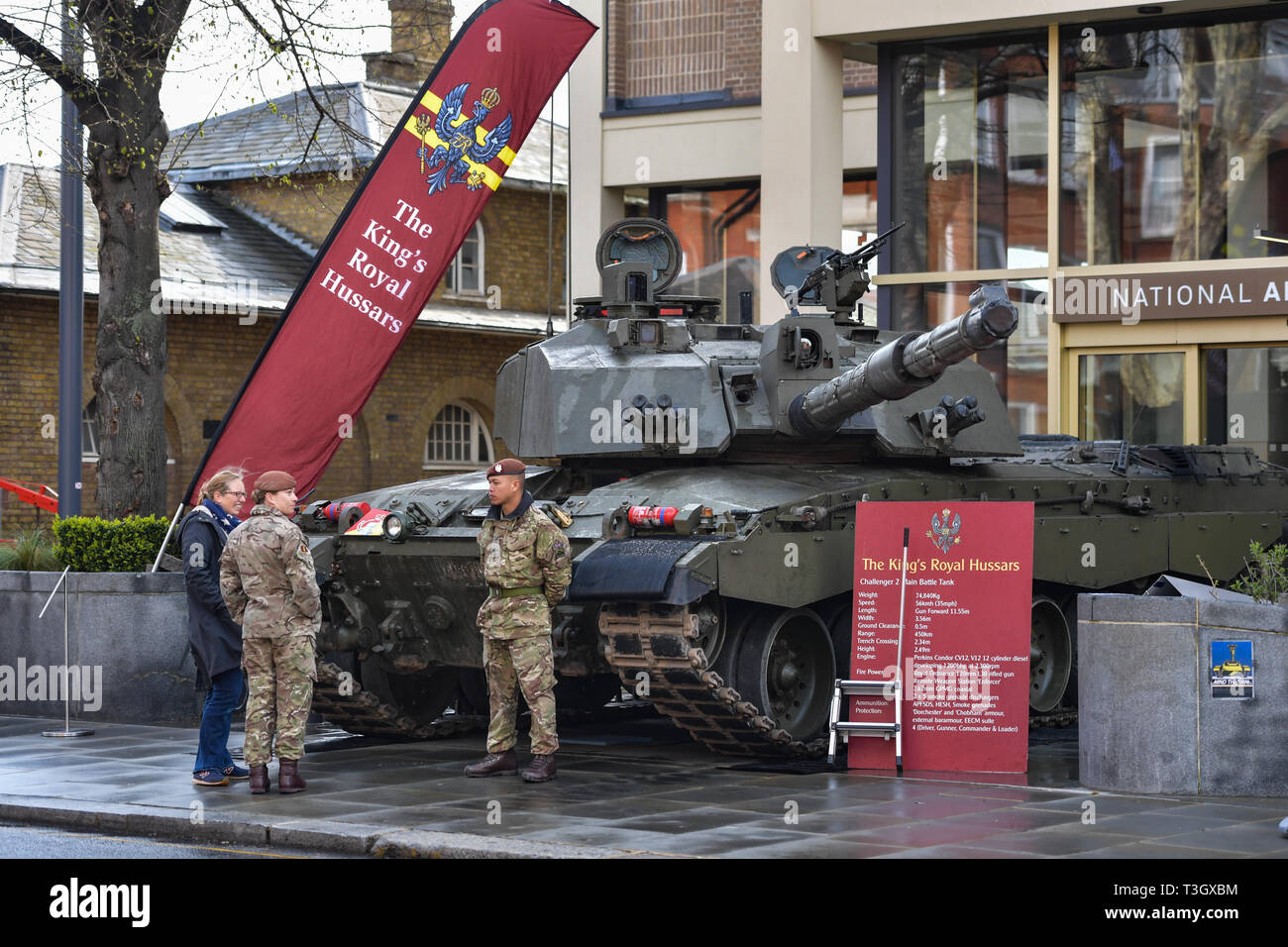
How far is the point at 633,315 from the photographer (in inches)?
518

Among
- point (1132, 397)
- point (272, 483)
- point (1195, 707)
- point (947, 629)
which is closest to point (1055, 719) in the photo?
point (947, 629)

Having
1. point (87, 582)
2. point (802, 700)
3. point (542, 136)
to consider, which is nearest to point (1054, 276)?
point (802, 700)

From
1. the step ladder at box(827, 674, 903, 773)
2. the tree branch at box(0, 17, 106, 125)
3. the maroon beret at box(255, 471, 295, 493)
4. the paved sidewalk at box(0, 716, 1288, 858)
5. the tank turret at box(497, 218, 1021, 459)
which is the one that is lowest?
the paved sidewalk at box(0, 716, 1288, 858)

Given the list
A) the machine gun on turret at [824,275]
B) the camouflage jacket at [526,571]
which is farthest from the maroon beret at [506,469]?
the machine gun on turret at [824,275]

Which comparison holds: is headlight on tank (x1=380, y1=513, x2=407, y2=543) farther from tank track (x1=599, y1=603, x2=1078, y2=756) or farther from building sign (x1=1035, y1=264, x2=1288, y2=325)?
building sign (x1=1035, y1=264, x2=1288, y2=325)

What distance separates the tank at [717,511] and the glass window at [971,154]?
5477mm

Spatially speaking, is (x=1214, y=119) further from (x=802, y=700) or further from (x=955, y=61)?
(x=802, y=700)

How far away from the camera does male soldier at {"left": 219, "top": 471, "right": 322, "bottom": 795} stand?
10359mm

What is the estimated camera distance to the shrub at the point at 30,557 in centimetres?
1499

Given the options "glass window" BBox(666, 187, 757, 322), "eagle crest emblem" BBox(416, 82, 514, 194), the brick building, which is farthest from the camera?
the brick building

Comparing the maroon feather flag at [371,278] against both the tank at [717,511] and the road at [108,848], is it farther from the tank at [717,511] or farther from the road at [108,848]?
the road at [108,848]

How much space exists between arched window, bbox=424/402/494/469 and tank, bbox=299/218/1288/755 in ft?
60.3

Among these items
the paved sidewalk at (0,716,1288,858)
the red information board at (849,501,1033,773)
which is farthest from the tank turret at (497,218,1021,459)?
the paved sidewalk at (0,716,1288,858)

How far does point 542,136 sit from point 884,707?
25.1 meters
